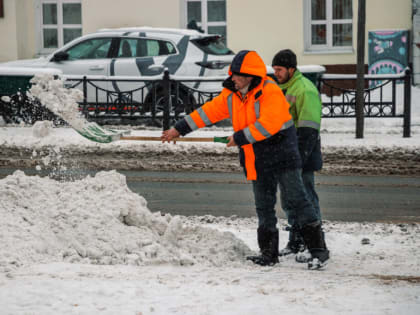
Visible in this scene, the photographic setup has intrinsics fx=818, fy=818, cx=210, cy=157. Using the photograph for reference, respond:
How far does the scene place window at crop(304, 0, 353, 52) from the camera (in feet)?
72.2

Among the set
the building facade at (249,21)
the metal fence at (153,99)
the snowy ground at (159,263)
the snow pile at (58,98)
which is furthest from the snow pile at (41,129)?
the building facade at (249,21)

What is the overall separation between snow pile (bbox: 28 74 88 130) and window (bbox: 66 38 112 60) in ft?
27.0

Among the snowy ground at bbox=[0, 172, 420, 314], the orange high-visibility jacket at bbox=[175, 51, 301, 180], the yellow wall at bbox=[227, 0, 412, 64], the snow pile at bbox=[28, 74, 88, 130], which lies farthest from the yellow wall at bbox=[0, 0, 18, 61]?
the orange high-visibility jacket at bbox=[175, 51, 301, 180]

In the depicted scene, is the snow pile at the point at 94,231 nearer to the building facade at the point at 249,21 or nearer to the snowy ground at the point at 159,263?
the snowy ground at the point at 159,263

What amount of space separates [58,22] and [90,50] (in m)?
7.02

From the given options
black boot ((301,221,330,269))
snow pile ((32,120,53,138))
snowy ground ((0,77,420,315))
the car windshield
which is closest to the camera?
snowy ground ((0,77,420,315))

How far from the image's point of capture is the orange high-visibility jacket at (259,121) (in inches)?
222

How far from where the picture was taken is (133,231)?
629 centimetres

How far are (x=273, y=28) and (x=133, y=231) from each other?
52.4ft

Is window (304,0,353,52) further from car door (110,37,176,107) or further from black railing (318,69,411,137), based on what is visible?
car door (110,37,176,107)

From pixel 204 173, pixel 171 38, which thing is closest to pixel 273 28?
pixel 171 38

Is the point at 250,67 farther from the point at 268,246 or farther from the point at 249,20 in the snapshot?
the point at 249,20

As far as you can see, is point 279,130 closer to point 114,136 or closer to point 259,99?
point 259,99

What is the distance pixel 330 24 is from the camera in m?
22.1
